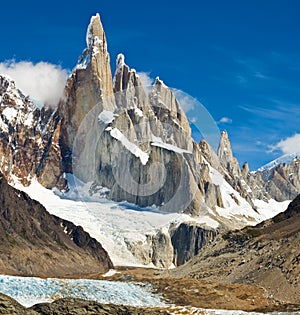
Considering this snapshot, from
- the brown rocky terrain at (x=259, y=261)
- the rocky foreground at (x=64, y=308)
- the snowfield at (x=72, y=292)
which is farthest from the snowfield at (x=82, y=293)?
the rocky foreground at (x=64, y=308)

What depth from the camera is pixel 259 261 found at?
124 meters

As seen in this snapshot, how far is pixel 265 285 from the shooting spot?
350 ft

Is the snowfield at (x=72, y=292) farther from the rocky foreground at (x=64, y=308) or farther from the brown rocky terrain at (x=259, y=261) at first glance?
the rocky foreground at (x=64, y=308)

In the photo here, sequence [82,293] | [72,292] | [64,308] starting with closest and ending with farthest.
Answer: [64,308], [72,292], [82,293]

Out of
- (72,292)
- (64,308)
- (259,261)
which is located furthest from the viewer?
Answer: (259,261)

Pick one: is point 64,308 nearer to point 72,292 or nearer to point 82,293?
point 72,292

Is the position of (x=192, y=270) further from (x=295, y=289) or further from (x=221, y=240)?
(x=295, y=289)

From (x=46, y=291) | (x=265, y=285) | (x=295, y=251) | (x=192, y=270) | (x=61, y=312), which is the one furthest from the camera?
(x=192, y=270)

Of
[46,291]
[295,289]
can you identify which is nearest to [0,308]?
[46,291]

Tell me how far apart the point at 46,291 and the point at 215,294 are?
27.7 m

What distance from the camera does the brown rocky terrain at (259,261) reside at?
104250 mm

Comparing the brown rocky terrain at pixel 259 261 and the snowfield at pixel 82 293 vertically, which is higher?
the brown rocky terrain at pixel 259 261

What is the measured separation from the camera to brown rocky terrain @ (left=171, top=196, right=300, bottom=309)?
104 metres

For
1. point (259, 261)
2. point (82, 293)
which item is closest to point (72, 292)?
point (82, 293)
